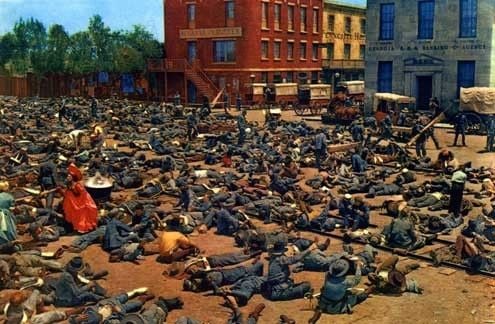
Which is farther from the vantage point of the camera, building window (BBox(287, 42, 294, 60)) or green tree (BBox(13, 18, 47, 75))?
green tree (BBox(13, 18, 47, 75))

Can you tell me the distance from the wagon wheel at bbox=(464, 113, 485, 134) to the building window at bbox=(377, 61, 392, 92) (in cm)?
870

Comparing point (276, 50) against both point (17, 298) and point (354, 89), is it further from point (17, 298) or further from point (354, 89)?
point (17, 298)

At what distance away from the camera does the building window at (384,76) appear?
43500 mm

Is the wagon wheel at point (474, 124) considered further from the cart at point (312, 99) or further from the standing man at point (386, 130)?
the cart at point (312, 99)

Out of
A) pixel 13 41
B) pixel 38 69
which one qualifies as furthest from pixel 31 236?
pixel 13 41

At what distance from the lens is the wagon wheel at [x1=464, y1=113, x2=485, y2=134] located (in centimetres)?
3531

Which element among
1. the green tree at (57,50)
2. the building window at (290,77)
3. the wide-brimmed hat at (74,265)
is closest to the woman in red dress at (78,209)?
the wide-brimmed hat at (74,265)

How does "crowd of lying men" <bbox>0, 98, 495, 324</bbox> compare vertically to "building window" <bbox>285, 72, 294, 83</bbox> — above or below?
below

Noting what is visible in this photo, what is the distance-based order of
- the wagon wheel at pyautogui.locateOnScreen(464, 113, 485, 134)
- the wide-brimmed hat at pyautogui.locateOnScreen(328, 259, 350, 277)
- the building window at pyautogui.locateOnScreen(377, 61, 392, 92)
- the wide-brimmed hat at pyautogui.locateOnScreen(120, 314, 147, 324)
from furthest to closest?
1. the building window at pyautogui.locateOnScreen(377, 61, 392, 92)
2. the wagon wheel at pyautogui.locateOnScreen(464, 113, 485, 134)
3. the wide-brimmed hat at pyautogui.locateOnScreen(328, 259, 350, 277)
4. the wide-brimmed hat at pyautogui.locateOnScreen(120, 314, 147, 324)

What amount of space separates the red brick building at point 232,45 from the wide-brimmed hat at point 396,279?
151ft

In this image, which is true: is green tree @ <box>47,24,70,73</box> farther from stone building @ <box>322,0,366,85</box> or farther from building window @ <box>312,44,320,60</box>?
stone building @ <box>322,0,366,85</box>

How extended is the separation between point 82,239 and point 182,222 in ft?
8.76

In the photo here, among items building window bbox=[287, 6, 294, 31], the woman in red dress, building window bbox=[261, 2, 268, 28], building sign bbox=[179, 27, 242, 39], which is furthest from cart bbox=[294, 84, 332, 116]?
the woman in red dress

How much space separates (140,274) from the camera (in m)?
13.7
